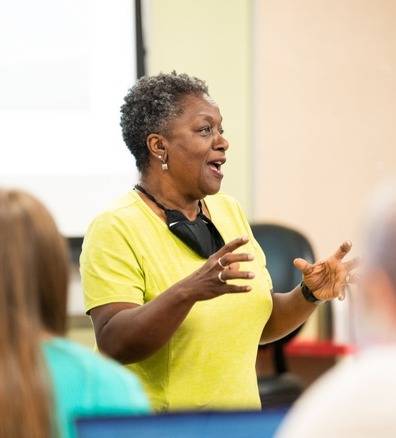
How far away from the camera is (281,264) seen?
3.79 m

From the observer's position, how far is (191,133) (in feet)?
8.96

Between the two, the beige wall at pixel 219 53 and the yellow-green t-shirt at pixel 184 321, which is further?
the beige wall at pixel 219 53

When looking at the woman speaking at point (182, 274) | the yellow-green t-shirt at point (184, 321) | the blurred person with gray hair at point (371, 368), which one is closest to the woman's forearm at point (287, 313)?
the woman speaking at point (182, 274)

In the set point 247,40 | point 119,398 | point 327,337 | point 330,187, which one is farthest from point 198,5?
point 119,398

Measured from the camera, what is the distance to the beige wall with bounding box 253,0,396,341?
424 centimetres

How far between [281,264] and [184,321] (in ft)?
4.30

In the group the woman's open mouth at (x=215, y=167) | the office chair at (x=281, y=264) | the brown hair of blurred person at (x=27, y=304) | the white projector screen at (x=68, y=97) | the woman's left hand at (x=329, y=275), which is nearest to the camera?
the brown hair of blurred person at (x=27, y=304)

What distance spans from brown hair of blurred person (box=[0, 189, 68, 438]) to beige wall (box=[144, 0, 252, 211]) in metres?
2.69

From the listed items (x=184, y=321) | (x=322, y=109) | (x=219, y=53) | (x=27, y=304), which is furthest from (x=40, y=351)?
(x=322, y=109)

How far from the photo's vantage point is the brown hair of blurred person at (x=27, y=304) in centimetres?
142

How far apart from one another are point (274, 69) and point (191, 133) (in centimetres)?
158

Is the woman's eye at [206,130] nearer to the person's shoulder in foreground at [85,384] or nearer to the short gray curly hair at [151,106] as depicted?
the short gray curly hair at [151,106]

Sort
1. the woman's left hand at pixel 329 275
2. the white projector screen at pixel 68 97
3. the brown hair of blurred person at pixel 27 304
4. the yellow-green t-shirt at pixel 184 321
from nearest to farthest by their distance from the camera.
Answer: the brown hair of blurred person at pixel 27 304 < the yellow-green t-shirt at pixel 184 321 < the woman's left hand at pixel 329 275 < the white projector screen at pixel 68 97

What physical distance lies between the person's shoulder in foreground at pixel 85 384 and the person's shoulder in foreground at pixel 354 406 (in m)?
0.41
